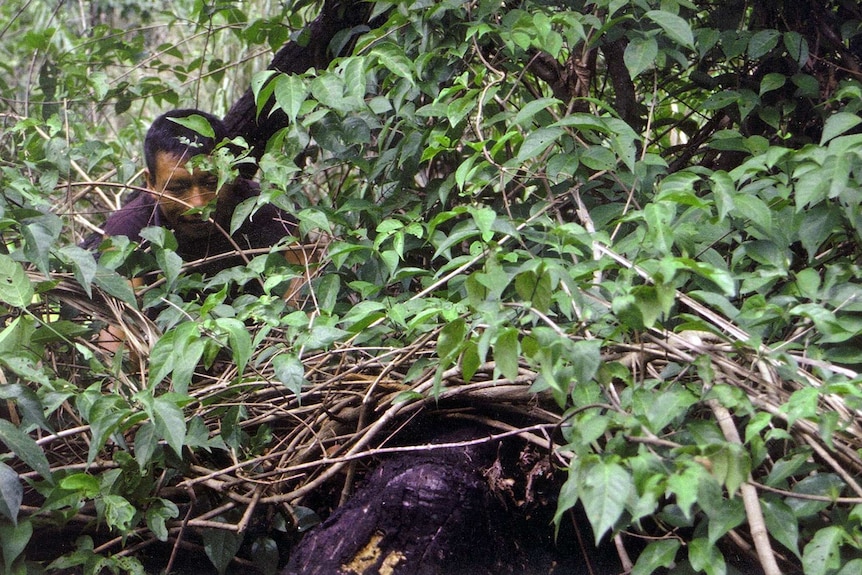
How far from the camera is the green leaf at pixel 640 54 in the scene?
1707mm

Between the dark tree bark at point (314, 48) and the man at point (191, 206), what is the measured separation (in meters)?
0.10

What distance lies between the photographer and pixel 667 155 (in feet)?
7.22

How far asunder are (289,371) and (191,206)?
956 mm

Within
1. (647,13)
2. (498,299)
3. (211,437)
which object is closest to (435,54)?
(647,13)

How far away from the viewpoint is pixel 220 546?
62.4 inches

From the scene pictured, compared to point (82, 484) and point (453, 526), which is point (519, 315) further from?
point (82, 484)

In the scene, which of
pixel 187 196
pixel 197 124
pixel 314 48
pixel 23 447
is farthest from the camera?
pixel 314 48

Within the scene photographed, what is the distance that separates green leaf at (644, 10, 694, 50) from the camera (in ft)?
5.36

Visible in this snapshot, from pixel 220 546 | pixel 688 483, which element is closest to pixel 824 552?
pixel 688 483

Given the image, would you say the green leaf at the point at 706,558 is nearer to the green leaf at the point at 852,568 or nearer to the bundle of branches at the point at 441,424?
the bundle of branches at the point at 441,424

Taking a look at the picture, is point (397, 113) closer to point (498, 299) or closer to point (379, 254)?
point (379, 254)

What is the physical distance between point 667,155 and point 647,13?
606mm

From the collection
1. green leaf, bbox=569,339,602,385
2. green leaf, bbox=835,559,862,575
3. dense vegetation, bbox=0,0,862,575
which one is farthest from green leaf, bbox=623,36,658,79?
green leaf, bbox=835,559,862,575

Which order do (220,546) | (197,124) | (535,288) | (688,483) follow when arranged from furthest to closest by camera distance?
(197,124) < (220,546) < (535,288) < (688,483)
